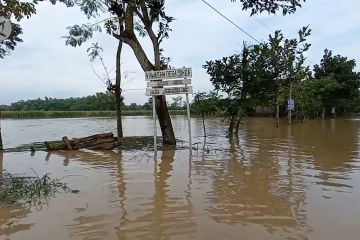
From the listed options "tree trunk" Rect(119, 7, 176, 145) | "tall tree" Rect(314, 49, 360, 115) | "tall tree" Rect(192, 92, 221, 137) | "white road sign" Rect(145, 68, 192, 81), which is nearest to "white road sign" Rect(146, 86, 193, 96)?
"white road sign" Rect(145, 68, 192, 81)

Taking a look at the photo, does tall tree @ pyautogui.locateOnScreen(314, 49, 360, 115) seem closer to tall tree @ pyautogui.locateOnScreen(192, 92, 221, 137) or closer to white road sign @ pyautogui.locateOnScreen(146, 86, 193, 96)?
tall tree @ pyautogui.locateOnScreen(192, 92, 221, 137)

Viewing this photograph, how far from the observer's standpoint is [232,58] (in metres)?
18.8

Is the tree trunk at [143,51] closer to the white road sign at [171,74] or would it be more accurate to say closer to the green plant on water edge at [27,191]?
the white road sign at [171,74]

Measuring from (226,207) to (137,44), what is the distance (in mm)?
9260

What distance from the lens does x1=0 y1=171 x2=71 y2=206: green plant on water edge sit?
6086 mm

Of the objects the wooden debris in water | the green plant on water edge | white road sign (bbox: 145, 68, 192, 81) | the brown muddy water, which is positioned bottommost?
the brown muddy water

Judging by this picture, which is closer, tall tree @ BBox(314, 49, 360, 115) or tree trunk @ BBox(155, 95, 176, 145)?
tree trunk @ BBox(155, 95, 176, 145)

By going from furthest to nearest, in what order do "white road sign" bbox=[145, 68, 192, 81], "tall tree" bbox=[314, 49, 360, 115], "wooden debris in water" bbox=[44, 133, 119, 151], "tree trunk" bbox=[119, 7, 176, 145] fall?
"tall tree" bbox=[314, 49, 360, 115] < "tree trunk" bbox=[119, 7, 176, 145] < "wooden debris in water" bbox=[44, 133, 119, 151] < "white road sign" bbox=[145, 68, 192, 81]

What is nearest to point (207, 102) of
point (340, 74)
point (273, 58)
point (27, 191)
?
point (273, 58)

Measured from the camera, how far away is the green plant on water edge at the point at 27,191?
609cm

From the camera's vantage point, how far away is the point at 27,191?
6598mm

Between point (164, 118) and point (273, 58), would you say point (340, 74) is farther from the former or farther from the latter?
point (164, 118)

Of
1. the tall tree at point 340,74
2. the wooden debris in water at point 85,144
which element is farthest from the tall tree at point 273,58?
the tall tree at point 340,74

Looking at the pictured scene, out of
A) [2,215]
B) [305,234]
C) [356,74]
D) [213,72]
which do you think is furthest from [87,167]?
[356,74]
